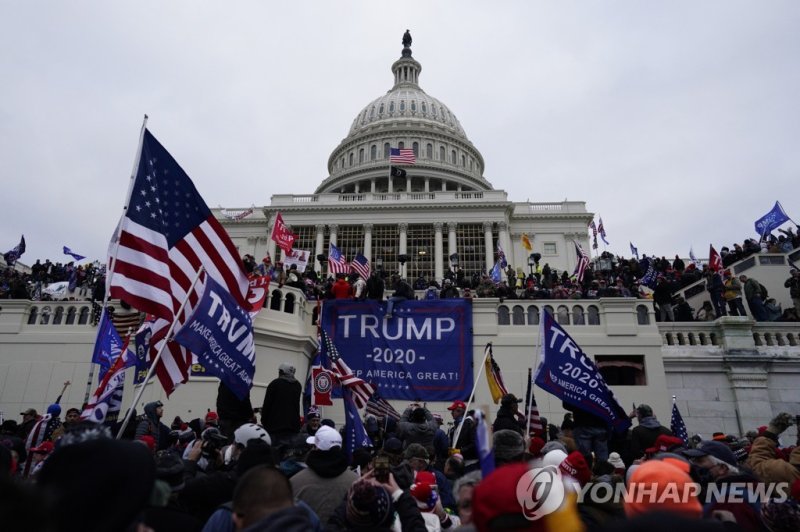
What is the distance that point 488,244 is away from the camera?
4997cm

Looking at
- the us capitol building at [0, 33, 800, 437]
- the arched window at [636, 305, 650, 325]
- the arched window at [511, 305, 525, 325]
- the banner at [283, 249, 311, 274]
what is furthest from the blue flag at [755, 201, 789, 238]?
the banner at [283, 249, 311, 274]

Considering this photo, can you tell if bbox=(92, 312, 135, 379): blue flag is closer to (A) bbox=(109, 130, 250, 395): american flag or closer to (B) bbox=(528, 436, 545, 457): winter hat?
(A) bbox=(109, 130, 250, 395): american flag

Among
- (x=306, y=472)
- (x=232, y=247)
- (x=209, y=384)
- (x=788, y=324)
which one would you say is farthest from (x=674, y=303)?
(x=306, y=472)

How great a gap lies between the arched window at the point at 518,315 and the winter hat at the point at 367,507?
588 inches

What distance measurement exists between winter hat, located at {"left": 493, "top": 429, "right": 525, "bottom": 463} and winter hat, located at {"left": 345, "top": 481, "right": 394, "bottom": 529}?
1927mm

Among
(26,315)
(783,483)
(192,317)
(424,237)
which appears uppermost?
(424,237)

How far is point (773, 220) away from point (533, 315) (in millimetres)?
16785

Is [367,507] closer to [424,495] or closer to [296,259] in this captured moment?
[424,495]

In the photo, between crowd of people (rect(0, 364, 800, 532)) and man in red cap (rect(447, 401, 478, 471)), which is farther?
man in red cap (rect(447, 401, 478, 471))

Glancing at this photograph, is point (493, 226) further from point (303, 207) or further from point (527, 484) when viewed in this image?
point (527, 484)

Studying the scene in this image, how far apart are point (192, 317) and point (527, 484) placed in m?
5.29

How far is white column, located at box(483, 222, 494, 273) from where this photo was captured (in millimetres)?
49078

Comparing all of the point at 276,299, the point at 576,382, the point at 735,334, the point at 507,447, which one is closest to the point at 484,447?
the point at 507,447

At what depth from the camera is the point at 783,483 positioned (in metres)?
5.10
